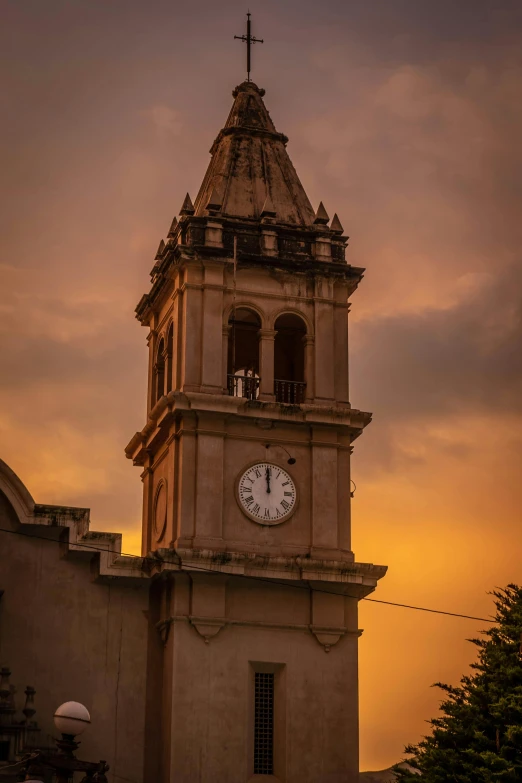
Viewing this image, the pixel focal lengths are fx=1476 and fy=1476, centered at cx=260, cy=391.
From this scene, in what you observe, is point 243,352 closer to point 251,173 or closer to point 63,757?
point 251,173

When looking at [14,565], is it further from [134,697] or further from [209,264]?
[209,264]

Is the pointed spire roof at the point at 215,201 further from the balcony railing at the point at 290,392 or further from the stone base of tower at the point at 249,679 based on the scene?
the stone base of tower at the point at 249,679

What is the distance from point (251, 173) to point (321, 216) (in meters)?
2.52

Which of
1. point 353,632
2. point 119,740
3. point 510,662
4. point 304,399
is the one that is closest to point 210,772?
point 119,740

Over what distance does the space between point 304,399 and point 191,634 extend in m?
6.80

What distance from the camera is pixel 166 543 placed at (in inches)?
1382

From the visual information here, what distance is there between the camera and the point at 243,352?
40156 millimetres

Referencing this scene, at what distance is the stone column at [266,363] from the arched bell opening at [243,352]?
455 millimetres

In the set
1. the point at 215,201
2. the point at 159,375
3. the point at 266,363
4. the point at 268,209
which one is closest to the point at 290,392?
the point at 266,363

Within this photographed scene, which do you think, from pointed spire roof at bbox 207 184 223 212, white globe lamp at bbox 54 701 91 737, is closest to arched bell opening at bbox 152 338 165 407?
pointed spire roof at bbox 207 184 223 212

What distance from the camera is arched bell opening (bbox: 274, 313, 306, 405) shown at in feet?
122

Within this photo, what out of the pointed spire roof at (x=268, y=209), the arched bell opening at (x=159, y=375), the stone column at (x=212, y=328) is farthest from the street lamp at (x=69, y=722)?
the pointed spire roof at (x=268, y=209)

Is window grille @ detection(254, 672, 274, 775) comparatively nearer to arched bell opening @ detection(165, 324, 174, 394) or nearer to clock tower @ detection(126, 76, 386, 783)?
clock tower @ detection(126, 76, 386, 783)

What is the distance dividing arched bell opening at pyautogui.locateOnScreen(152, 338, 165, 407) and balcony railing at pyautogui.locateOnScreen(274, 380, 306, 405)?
10.6 feet
